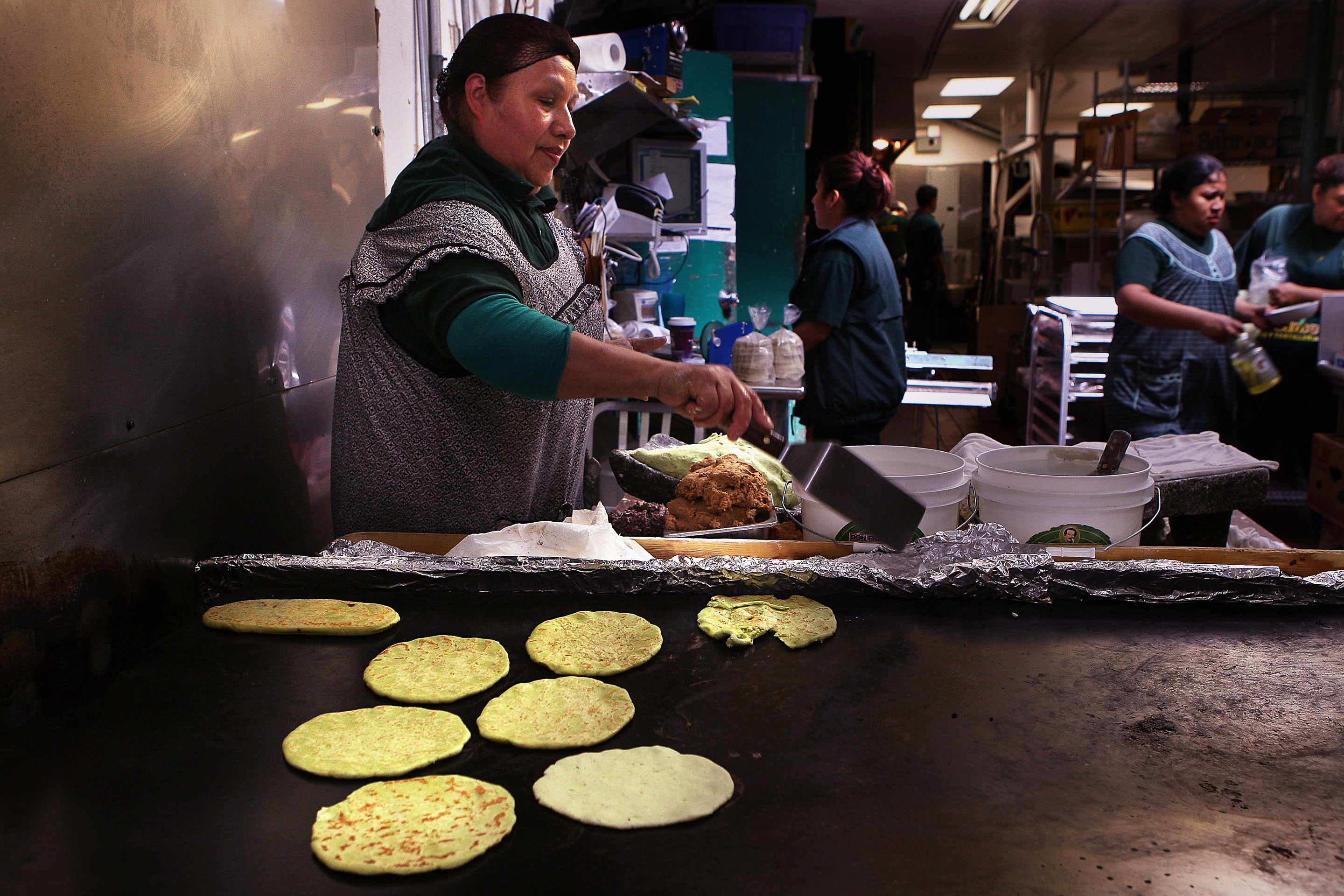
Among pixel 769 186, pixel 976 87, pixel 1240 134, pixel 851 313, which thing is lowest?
pixel 851 313

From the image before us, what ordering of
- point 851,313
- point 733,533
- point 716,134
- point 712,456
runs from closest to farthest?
point 733,533 < point 712,456 < point 851,313 < point 716,134

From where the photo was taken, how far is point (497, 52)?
163 cm

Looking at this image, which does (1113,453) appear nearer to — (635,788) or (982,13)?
(635,788)

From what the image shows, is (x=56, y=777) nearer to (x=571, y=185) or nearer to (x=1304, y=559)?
(x=1304, y=559)

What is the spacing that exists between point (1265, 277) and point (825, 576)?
11.5ft

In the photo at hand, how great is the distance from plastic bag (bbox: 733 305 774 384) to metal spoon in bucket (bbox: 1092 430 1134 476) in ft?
6.67

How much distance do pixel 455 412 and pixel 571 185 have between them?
2.61 m

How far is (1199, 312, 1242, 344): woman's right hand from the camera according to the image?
124 inches

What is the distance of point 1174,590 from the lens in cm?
140

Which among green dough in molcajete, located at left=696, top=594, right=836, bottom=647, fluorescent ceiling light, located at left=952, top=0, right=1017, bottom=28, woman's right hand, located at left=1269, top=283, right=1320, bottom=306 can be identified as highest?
fluorescent ceiling light, located at left=952, top=0, right=1017, bottom=28

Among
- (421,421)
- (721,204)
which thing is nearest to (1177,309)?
(421,421)

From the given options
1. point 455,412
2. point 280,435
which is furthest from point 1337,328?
point 280,435

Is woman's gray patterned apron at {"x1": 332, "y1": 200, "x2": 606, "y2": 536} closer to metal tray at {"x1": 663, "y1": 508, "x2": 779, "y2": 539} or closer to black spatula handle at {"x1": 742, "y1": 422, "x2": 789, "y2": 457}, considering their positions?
metal tray at {"x1": 663, "y1": 508, "x2": 779, "y2": 539}

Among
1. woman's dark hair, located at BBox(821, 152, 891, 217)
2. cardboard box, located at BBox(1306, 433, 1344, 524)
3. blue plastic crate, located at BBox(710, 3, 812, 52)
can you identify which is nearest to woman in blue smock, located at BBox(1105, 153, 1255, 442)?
cardboard box, located at BBox(1306, 433, 1344, 524)
